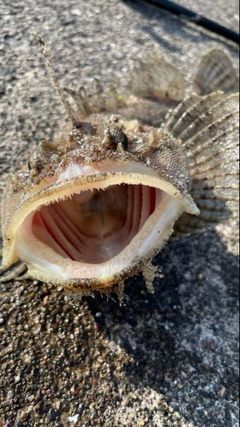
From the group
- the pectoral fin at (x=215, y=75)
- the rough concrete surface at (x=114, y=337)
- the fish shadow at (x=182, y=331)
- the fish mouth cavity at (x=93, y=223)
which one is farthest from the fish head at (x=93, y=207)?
the pectoral fin at (x=215, y=75)

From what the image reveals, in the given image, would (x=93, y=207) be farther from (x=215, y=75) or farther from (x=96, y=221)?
(x=215, y=75)

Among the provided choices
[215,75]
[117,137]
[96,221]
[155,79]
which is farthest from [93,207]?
[215,75]

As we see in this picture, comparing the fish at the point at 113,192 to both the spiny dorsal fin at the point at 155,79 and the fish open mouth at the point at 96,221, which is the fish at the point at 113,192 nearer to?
the fish open mouth at the point at 96,221

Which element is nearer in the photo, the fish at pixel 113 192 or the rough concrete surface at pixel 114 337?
the fish at pixel 113 192

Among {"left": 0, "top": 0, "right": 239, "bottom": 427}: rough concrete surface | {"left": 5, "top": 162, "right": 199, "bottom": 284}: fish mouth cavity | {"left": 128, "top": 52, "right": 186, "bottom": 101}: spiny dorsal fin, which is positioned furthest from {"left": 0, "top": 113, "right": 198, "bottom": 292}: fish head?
{"left": 128, "top": 52, "right": 186, "bottom": 101}: spiny dorsal fin

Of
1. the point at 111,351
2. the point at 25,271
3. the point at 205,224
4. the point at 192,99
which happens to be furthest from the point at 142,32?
the point at 111,351

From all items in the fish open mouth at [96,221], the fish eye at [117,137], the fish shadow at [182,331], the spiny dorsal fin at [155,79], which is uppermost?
the fish eye at [117,137]

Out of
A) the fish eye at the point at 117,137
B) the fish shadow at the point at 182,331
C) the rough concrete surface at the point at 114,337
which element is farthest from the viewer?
the fish shadow at the point at 182,331
